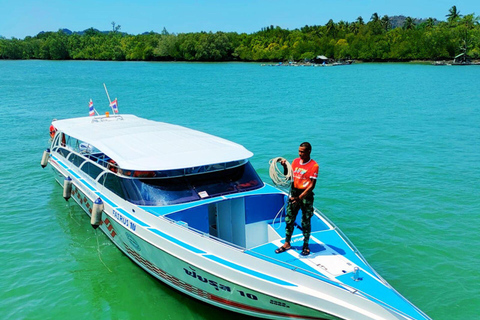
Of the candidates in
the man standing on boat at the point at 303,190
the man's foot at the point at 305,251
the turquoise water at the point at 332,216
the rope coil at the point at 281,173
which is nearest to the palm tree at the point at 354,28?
the turquoise water at the point at 332,216

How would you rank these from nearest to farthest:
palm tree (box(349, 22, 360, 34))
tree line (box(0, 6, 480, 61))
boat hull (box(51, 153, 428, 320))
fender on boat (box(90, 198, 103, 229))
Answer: boat hull (box(51, 153, 428, 320)) → fender on boat (box(90, 198, 103, 229)) → tree line (box(0, 6, 480, 61)) → palm tree (box(349, 22, 360, 34))

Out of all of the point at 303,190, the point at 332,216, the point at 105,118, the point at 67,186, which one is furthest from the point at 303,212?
the point at 105,118

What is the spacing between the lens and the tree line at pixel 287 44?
118 metres

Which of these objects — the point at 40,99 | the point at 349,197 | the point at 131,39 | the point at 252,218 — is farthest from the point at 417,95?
the point at 131,39

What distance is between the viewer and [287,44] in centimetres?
14738

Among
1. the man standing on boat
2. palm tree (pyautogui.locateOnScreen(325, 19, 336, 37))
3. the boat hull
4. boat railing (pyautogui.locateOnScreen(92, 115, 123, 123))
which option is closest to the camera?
the boat hull

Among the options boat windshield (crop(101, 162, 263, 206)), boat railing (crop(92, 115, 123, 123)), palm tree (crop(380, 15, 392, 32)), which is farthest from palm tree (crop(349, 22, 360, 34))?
boat windshield (crop(101, 162, 263, 206))

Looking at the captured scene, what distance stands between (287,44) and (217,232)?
146m

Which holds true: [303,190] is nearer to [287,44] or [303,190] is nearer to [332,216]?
[332,216]

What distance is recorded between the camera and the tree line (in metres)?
118

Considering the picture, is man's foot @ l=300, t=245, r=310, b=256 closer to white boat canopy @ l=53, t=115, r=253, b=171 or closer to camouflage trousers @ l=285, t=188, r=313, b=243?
camouflage trousers @ l=285, t=188, r=313, b=243

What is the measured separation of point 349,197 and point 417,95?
3308 cm

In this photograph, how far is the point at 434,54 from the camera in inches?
4631

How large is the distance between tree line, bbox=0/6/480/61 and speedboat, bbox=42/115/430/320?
12016 centimetres
